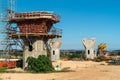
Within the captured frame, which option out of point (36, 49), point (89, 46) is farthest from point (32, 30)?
point (89, 46)

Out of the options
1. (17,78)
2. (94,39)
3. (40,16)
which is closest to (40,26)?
(40,16)

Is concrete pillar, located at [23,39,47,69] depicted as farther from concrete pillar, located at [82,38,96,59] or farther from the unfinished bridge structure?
concrete pillar, located at [82,38,96,59]

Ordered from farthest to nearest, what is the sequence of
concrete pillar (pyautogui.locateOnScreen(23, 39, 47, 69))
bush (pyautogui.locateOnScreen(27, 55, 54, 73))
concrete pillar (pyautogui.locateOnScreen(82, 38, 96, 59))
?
concrete pillar (pyautogui.locateOnScreen(82, 38, 96, 59)) < concrete pillar (pyautogui.locateOnScreen(23, 39, 47, 69)) < bush (pyautogui.locateOnScreen(27, 55, 54, 73))

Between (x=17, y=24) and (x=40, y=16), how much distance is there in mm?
3571

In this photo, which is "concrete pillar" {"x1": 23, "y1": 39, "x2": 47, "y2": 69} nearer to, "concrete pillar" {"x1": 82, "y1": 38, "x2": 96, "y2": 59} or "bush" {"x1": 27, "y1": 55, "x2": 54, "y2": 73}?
"bush" {"x1": 27, "y1": 55, "x2": 54, "y2": 73}

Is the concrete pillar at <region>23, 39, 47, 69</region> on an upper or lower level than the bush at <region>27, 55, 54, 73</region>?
upper

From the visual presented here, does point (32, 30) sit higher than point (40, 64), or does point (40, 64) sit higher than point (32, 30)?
point (32, 30)

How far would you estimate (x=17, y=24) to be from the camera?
3381 centimetres

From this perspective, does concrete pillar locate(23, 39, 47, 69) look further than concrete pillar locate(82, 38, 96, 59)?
No

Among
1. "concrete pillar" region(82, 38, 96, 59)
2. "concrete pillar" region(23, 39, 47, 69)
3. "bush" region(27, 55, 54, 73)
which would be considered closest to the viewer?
"bush" region(27, 55, 54, 73)

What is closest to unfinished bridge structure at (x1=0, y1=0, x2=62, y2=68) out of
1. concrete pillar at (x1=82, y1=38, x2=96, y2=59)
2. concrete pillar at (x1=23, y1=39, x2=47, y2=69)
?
concrete pillar at (x1=23, y1=39, x2=47, y2=69)

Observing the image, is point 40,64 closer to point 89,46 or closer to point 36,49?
point 36,49

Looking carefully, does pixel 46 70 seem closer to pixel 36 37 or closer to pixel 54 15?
pixel 36 37

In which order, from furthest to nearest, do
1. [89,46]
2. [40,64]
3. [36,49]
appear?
1. [89,46]
2. [36,49]
3. [40,64]
